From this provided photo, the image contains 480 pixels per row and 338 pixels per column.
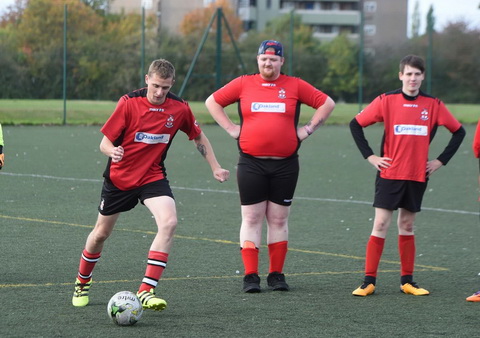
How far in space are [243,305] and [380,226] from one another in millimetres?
1396

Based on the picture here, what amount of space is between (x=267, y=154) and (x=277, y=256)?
841 millimetres

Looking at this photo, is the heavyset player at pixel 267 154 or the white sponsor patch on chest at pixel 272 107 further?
the white sponsor patch on chest at pixel 272 107

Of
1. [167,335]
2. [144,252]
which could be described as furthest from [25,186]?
[167,335]

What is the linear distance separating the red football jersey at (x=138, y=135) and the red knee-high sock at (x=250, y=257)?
110cm

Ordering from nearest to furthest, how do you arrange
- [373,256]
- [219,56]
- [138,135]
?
1. [138,135]
2. [373,256]
3. [219,56]

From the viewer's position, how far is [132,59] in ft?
106

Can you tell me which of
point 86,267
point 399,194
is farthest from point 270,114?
point 86,267

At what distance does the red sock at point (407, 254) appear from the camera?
294 inches

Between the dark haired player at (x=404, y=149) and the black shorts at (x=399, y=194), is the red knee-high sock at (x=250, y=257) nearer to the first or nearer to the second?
the dark haired player at (x=404, y=149)

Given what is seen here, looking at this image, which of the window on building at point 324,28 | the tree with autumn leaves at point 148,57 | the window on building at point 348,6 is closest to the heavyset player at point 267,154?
the tree with autumn leaves at point 148,57

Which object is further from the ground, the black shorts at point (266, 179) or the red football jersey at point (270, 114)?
the red football jersey at point (270, 114)

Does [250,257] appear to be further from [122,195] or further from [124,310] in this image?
[124,310]

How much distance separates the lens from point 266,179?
7566mm

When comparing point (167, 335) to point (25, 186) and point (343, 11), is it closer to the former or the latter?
point (25, 186)
